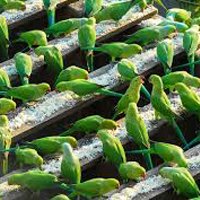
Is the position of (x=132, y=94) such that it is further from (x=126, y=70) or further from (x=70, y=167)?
(x=70, y=167)

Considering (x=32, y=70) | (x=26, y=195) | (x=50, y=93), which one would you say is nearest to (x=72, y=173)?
(x=26, y=195)

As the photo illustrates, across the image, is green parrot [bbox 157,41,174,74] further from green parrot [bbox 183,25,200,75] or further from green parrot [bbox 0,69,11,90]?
green parrot [bbox 0,69,11,90]

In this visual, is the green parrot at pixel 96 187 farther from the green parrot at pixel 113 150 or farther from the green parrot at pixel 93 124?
the green parrot at pixel 93 124

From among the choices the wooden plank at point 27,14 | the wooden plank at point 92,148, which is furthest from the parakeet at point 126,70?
the wooden plank at point 27,14

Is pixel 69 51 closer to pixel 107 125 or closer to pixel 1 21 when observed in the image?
pixel 1 21

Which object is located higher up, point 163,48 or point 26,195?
point 163,48

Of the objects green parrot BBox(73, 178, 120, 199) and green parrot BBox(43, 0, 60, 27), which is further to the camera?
green parrot BBox(43, 0, 60, 27)

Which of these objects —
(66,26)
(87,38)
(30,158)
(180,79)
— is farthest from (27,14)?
(30,158)

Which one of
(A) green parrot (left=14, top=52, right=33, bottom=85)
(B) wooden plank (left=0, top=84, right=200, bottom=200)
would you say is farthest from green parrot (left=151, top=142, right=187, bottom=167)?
(A) green parrot (left=14, top=52, right=33, bottom=85)
